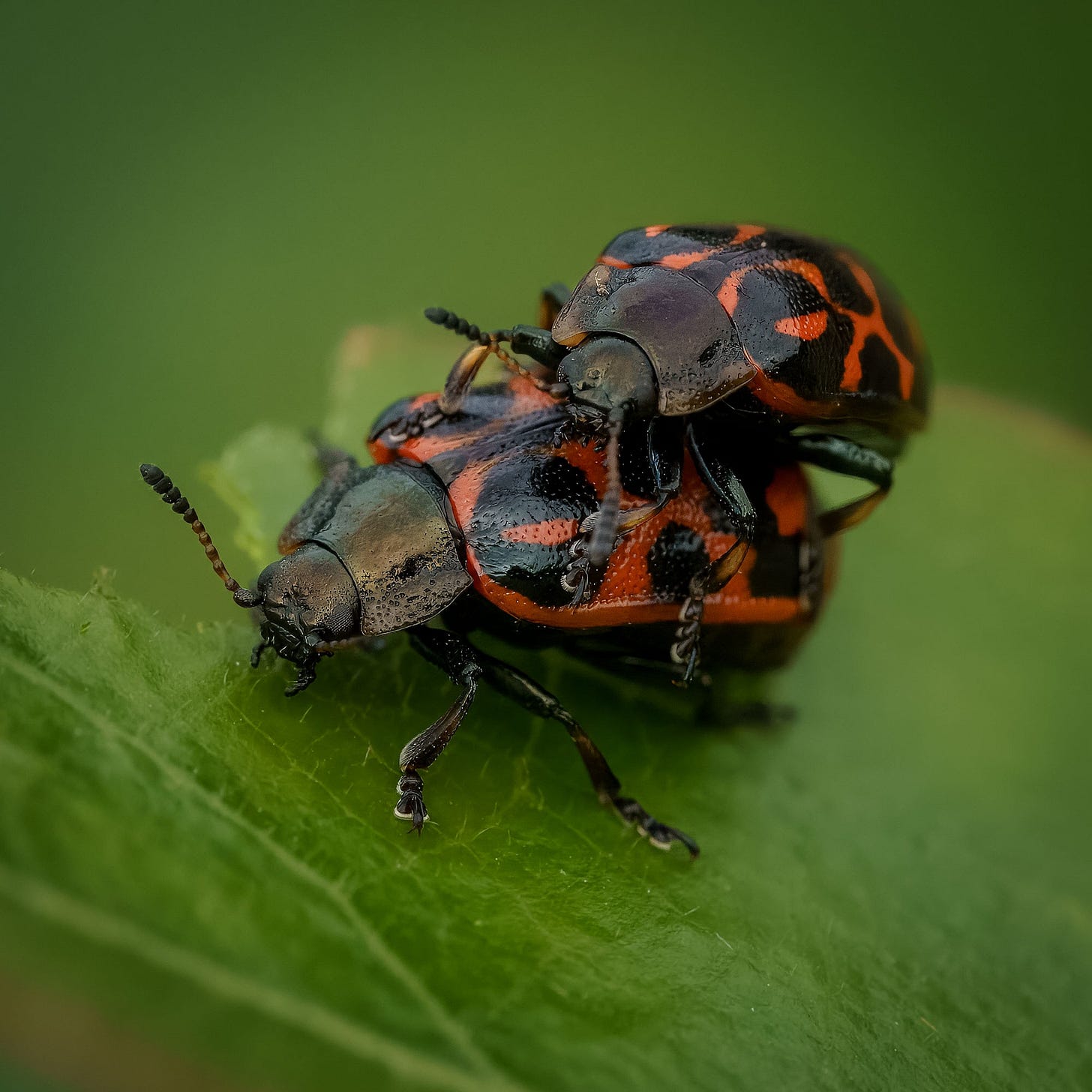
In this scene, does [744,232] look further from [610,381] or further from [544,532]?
[544,532]

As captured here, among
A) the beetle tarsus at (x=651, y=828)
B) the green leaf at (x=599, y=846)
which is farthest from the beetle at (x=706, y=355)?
the green leaf at (x=599, y=846)

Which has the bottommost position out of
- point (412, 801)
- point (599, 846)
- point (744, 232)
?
point (599, 846)

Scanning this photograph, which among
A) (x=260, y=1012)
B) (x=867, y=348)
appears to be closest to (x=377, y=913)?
(x=260, y=1012)

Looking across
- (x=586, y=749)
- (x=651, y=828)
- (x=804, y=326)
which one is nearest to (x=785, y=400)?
(x=804, y=326)

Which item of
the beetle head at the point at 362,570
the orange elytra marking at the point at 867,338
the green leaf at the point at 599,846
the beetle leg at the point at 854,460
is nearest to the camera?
the green leaf at the point at 599,846

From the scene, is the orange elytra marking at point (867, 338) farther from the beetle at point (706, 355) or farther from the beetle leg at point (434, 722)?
the beetle leg at point (434, 722)

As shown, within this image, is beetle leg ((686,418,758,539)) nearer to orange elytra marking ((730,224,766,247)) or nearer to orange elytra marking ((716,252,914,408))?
orange elytra marking ((716,252,914,408))

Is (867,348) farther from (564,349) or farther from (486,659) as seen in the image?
(486,659)

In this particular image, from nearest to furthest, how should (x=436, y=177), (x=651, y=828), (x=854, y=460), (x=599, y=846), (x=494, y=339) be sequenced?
1. (x=599, y=846)
2. (x=651, y=828)
3. (x=494, y=339)
4. (x=854, y=460)
5. (x=436, y=177)
